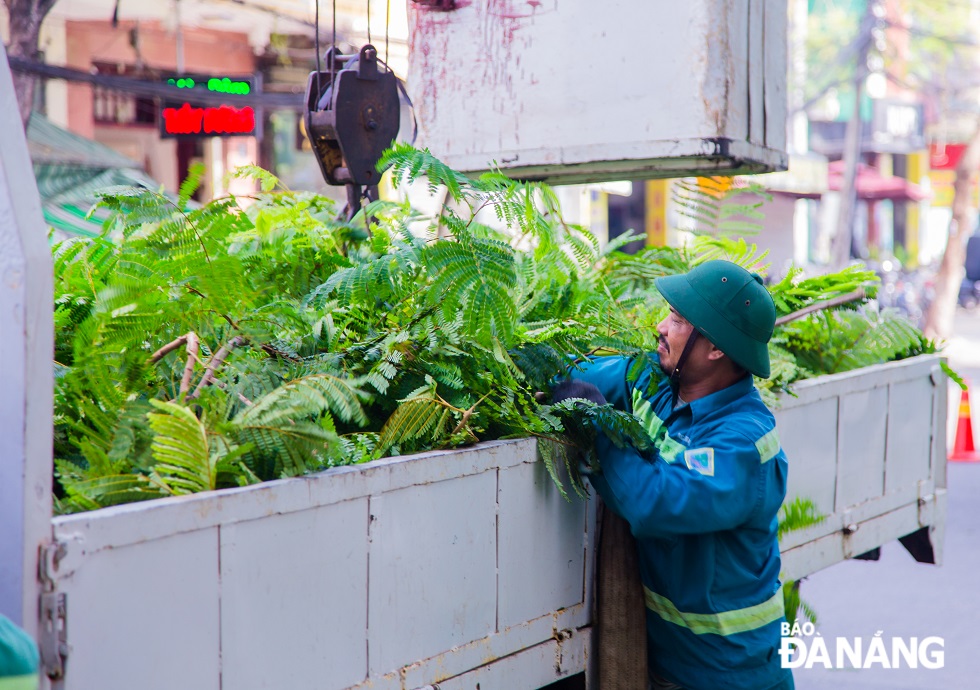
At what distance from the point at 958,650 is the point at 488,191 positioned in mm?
4174

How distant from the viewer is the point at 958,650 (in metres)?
5.49

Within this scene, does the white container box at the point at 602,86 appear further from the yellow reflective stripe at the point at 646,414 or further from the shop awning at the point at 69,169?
the shop awning at the point at 69,169

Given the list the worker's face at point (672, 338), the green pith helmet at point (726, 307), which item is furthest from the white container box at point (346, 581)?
the green pith helmet at point (726, 307)

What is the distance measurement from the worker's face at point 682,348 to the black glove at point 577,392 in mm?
231

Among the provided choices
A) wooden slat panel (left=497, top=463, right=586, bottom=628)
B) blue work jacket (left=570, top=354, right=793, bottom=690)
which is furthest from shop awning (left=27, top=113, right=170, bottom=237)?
blue work jacket (left=570, top=354, right=793, bottom=690)

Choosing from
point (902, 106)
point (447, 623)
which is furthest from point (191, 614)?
point (902, 106)

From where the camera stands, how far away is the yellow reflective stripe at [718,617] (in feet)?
8.97

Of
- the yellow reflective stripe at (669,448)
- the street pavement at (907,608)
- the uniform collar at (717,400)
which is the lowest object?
the street pavement at (907,608)

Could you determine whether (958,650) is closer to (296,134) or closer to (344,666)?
(344,666)

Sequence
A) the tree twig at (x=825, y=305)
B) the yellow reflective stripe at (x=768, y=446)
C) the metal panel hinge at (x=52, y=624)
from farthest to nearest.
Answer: the tree twig at (x=825, y=305) → the yellow reflective stripe at (x=768, y=446) → the metal panel hinge at (x=52, y=624)

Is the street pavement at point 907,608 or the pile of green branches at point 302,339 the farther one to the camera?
the street pavement at point 907,608

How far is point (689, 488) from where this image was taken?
255 centimetres

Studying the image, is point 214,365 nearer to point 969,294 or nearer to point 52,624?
point 52,624

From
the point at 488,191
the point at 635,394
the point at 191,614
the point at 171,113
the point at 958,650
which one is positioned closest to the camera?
the point at 191,614
